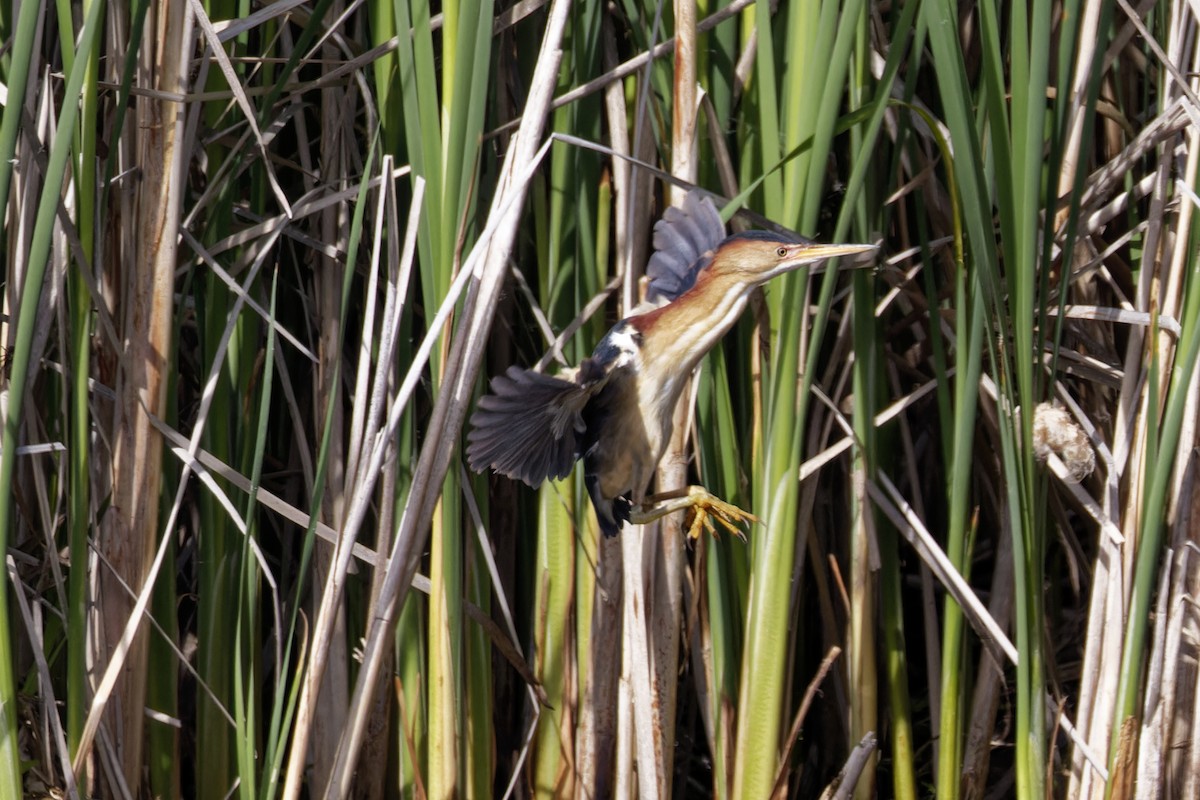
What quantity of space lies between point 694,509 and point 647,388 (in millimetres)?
133

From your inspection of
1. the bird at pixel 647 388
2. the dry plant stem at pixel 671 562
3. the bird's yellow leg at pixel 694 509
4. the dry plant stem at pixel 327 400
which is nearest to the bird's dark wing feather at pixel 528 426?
the bird at pixel 647 388

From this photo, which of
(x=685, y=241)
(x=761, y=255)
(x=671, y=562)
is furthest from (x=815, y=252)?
(x=671, y=562)

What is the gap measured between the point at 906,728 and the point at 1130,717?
289mm

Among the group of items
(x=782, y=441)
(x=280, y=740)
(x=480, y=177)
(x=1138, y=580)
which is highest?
(x=480, y=177)

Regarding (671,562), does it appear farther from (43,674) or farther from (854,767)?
(43,674)

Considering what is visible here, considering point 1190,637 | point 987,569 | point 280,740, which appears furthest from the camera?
point 987,569

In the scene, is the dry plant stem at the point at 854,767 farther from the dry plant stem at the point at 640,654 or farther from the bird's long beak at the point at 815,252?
the bird's long beak at the point at 815,252

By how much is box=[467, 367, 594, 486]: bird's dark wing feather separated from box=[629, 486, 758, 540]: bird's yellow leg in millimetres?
104

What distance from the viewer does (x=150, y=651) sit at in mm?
1586

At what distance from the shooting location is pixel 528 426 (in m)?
1.25

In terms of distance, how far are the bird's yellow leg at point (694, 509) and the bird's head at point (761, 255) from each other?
0.70 ft

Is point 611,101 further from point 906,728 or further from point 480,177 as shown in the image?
point 906,728

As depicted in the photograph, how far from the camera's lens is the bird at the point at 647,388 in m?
1.24

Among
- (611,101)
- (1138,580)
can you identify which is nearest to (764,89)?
(611,101)
